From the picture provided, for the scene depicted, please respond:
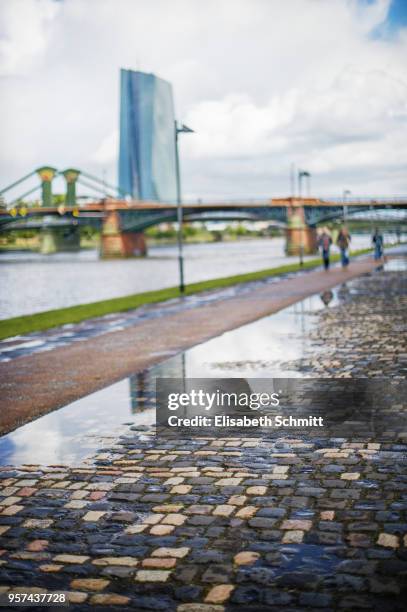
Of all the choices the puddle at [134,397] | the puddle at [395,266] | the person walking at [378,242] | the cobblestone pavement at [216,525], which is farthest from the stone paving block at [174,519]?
the person walking at [378,242]

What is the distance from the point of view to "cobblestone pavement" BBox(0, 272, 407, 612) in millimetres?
3627

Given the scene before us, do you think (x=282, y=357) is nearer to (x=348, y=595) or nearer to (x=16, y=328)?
(x=348, y=595)

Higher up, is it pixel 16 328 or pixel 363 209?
pixel 363 209

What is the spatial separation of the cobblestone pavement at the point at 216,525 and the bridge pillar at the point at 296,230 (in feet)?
261

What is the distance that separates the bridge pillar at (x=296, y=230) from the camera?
85.6 metres

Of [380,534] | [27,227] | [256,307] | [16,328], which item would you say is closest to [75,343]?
[16,328]

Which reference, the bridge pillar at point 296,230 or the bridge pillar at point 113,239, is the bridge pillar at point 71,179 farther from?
the bridge pillar at point 296,230

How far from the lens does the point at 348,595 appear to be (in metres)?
3.53

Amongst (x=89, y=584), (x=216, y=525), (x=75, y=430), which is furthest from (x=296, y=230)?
(x=89, y=584)

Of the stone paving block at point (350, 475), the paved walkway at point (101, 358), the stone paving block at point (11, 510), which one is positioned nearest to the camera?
the stone paving block at point (11, 510)

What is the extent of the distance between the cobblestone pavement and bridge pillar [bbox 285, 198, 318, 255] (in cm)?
7963

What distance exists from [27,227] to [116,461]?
84434 millimetres

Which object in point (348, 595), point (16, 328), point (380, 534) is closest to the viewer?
point (348, 595)

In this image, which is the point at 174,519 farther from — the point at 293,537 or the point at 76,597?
the point at 76,597
